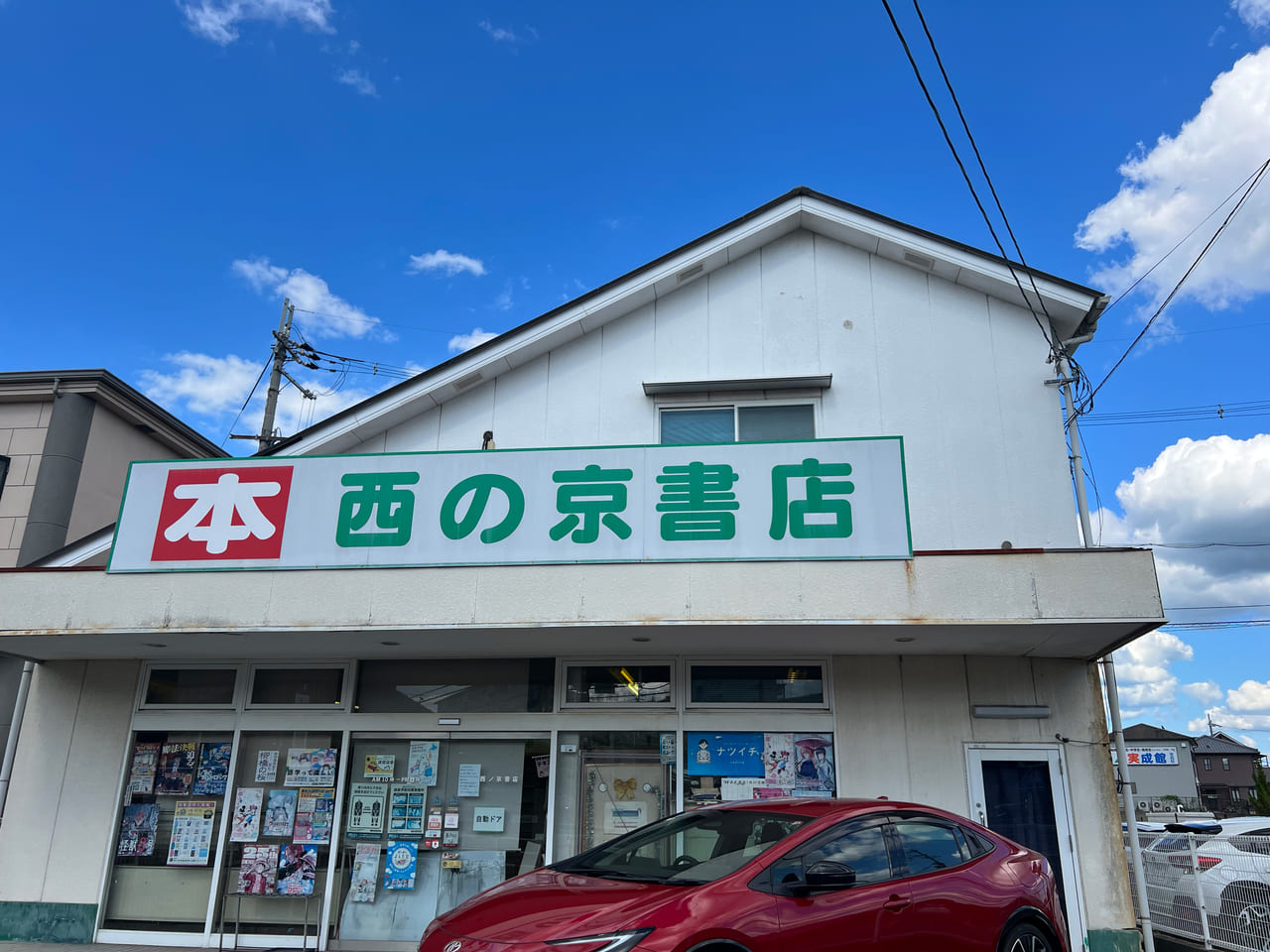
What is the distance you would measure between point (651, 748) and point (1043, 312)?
6553mm

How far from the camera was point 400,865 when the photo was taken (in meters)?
9.00

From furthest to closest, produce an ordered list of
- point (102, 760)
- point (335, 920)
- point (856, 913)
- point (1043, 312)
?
point (1043, 312), point (102, 760), point (335, 920), point (856, 913)

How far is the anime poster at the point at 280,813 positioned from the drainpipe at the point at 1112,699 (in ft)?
26.4

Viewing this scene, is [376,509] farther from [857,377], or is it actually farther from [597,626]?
[857,377]

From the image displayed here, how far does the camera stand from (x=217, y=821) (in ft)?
30.9

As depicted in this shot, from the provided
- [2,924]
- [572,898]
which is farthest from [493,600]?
[2,924]

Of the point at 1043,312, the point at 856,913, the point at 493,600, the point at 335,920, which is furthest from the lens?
the point at 1043,312

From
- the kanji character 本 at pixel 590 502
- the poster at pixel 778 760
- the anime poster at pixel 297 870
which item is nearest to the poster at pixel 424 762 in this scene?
the anime poster at pixel 297 870

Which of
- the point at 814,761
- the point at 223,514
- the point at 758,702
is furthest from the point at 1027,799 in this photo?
the point at 223,514

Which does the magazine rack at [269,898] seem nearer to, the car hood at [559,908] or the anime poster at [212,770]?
the anime poster at [212,770]

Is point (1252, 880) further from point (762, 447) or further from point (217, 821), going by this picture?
point (217, 821)

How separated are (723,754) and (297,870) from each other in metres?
4.44

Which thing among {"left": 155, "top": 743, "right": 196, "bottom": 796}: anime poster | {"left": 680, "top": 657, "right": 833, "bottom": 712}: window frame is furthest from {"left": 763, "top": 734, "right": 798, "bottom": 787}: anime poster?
{"left": 155, "top": 743, "right": 196, "bottom": 796}: anime poster

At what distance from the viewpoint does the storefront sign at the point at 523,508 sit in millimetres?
7863
